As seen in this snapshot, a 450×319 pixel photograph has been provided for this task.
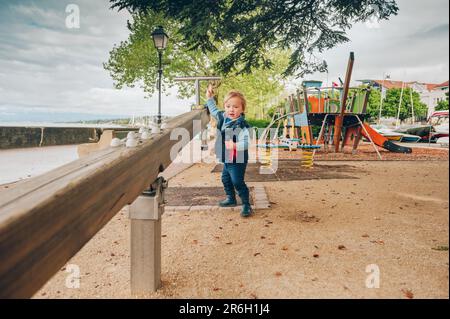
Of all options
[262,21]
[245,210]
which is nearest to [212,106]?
[245,210]

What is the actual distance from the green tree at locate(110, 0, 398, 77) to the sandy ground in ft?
7.49

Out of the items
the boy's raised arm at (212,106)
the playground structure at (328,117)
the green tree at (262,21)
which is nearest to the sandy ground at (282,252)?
the boy's raised arm at (212,106)

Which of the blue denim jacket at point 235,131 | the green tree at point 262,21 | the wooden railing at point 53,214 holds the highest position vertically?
the green tree at point 262,21

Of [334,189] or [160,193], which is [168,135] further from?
[334,189]

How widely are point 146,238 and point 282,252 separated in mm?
1340

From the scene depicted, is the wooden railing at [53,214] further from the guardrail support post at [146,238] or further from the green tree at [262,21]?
the green tree at [262,21]

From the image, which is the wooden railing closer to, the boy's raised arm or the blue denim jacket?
the boy's raised arm

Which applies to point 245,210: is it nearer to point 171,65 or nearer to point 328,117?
Answer: point 328,117

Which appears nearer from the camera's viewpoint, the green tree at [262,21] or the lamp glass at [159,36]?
the green tree at [262,21]

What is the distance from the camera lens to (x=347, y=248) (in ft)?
8.99

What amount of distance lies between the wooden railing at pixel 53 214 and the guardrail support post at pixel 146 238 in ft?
2.49

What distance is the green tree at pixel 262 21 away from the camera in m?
4.00

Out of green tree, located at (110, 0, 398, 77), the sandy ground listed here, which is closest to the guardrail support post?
the sandy ground

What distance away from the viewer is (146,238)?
6.65 ft
